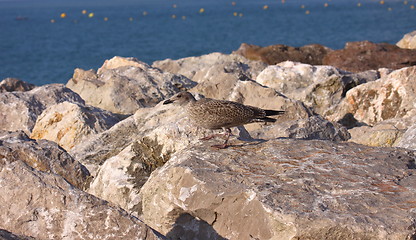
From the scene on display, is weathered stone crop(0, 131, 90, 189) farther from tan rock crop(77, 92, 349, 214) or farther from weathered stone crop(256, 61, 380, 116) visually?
weathered stone crop(256, 61, 380, 116)

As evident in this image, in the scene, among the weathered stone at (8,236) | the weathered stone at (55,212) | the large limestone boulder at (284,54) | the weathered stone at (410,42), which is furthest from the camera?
the weathered stone at (410,42)

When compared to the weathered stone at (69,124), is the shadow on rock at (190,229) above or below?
above

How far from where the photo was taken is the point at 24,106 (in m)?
10.8

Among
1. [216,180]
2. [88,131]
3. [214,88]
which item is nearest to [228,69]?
[214,88]

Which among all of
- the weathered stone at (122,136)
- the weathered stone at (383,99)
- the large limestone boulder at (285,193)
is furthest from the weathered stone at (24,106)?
the large limestone boulder at (285,193)

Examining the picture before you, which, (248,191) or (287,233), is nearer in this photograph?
(287,233)

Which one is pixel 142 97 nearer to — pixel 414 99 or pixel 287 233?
pixel 414 99

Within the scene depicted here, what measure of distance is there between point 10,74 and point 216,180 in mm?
34763

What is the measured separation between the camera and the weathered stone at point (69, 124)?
9266 mm

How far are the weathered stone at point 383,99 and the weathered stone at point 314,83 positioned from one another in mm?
437

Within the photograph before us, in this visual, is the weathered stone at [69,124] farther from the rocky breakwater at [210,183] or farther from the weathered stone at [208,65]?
the weathered stone at [208,65]

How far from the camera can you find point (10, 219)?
4.57 metres

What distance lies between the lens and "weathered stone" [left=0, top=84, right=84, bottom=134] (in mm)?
10547

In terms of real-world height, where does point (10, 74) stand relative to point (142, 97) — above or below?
below
